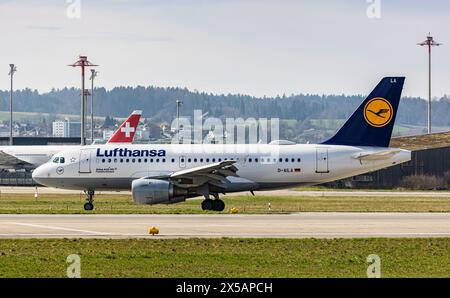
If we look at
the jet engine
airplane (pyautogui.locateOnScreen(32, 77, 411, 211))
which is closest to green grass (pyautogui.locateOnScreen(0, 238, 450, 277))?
the jet engine

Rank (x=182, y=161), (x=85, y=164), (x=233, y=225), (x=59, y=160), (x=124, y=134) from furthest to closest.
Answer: (x=124, y=134) < (x=59, y=160) < (x=85, y=164) < (x=182, y=161) < (x=233, y=225)

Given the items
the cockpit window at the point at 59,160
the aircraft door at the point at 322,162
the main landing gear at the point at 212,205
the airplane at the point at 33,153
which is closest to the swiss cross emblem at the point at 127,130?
the airplane at the point at 33,153

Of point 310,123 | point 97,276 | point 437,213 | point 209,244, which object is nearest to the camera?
point 97,276

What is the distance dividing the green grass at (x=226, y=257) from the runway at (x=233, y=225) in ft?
8.01

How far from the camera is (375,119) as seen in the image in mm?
51250

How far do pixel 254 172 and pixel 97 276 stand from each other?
2707 cm

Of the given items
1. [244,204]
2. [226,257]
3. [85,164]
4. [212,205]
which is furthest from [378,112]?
[226,257]

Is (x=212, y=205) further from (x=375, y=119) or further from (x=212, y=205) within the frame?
(x=375, y=119)

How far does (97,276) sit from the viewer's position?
24.4m

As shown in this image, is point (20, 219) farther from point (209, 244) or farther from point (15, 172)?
point (15, 172)

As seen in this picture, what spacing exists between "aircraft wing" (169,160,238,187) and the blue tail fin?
20.2ft

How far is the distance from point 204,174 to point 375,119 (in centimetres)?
952

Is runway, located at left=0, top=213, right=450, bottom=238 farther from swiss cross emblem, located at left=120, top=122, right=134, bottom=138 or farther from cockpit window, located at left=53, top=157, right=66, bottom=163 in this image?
swiss cross emblem, located at left=120, top=122, right=134, bottom=138
